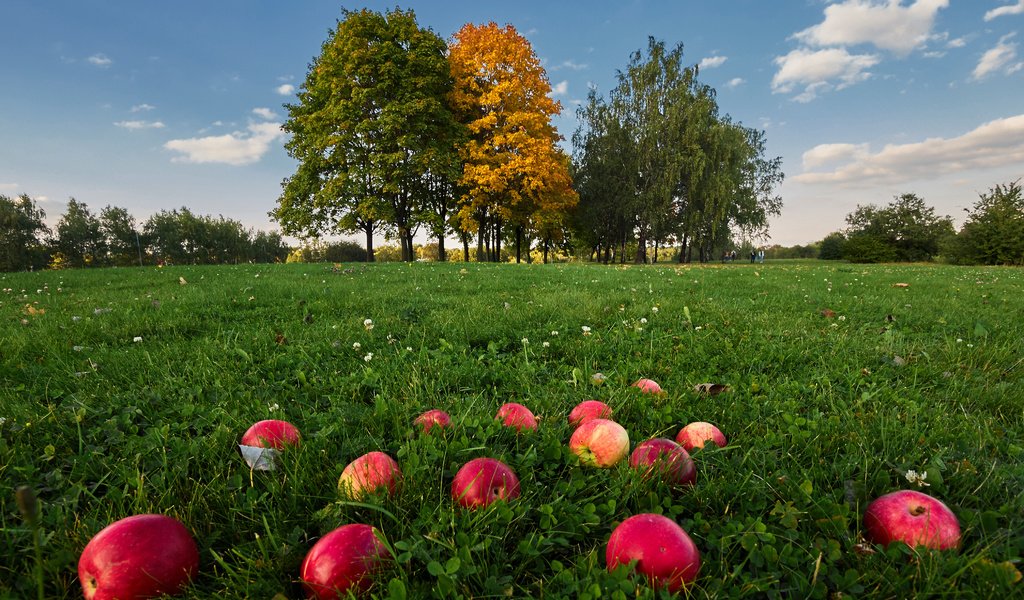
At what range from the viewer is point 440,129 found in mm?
24750

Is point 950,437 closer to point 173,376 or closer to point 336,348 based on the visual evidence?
point 336,348

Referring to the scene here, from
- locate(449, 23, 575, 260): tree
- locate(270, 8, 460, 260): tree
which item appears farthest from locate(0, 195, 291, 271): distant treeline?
locate(449, 23, 575, 260): tree

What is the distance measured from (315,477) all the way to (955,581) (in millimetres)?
2071

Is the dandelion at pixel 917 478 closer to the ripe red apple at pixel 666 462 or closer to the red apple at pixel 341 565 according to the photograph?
the ripe red apple at pixel 666 462

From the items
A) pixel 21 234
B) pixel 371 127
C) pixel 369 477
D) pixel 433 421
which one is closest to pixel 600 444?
pixel 433 421

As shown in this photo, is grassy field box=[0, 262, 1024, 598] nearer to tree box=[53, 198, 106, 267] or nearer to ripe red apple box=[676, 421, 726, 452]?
ripe red apple box=[676, 421, 726, 452]

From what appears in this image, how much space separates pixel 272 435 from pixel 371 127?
959 inches

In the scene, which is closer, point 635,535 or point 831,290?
point 635,535

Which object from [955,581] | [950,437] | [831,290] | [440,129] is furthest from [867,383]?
[440,129]

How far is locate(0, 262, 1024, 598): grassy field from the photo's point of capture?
4.25 feet

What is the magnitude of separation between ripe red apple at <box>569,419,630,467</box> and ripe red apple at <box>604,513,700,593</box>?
50 cm

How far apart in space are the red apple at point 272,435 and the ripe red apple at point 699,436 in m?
1.74

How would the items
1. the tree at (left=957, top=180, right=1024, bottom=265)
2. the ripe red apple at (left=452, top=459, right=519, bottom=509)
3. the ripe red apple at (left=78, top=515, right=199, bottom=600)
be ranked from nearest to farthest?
the ripe red apple at (left=78, top=515, right=199, bottom=600), the ripe red apple at (left=452, top=459, right=519, bottom=509), the tree at (left=957, top=180, right=1024, bottom=265)

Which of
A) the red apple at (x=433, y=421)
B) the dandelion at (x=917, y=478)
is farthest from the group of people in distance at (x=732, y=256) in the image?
the red apple at (x=433, y=421)
